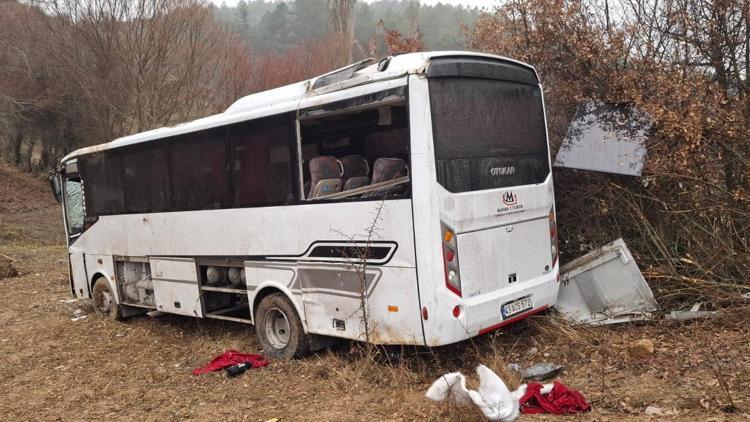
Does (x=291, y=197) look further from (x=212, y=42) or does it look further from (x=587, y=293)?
(x=212, y=42)

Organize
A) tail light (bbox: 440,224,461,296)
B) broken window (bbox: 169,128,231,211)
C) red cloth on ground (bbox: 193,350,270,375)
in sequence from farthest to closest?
broken window (bbox: 169,128,231,211) → red cloth on ground (bbox: 193,350,270,375) → tail light (bbox: 440,224,461,296)

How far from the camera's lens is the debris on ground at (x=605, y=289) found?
19.8 ft

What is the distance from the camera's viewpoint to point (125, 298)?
884 cm

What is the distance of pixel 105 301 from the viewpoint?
30.9 ft

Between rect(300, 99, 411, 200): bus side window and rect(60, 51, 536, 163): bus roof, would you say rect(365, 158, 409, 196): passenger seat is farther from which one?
rect(60, 51, 536, 163): bus roof

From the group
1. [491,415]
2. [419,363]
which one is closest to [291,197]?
[419,363]

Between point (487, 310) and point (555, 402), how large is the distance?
44.0 inches

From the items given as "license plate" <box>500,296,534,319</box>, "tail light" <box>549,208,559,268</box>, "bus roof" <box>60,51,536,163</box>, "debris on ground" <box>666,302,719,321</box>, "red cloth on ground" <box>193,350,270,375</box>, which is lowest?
"red cloth on ground" <box>193,350,270,375</box>

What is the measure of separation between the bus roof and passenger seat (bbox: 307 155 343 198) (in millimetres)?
605

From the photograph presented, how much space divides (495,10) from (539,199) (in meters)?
3.42

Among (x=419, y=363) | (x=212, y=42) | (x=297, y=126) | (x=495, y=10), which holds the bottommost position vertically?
(x=419, y=363)

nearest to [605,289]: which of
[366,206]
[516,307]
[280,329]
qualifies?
[516,307]

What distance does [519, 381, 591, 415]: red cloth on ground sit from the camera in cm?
423

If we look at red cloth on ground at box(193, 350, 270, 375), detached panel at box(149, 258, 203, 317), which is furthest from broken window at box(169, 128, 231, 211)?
red cloth on ground at box(193, 350, 270, 375)
